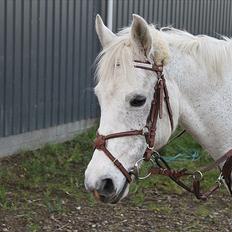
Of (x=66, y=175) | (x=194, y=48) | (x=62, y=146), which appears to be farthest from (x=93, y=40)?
(x=194, y=48)

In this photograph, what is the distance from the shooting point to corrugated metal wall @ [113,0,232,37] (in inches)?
344

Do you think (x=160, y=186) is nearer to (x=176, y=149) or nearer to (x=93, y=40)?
(x=176, y=149)

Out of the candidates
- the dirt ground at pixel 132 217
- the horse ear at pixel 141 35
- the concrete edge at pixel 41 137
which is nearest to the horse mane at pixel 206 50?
the horse ear at pixel 141 35

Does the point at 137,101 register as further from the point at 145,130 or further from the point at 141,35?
the point at 141,35

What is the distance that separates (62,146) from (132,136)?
15.1ft

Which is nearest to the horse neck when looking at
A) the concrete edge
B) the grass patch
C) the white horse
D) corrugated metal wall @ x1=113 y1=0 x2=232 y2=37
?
the white horse

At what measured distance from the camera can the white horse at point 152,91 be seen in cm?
291

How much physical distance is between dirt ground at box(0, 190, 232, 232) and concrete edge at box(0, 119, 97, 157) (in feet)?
5.03

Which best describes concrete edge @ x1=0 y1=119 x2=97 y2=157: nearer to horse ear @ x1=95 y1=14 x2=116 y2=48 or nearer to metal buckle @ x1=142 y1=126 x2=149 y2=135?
horse ear @ x1=95 y1=14 x2=116 y2=48

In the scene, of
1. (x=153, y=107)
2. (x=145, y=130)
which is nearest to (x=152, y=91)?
(x=153, y=107)

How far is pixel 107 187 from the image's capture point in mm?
2877

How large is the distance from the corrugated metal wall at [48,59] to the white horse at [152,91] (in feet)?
12.0

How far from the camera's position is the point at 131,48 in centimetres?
300

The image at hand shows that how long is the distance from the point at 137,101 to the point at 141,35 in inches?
14.0
